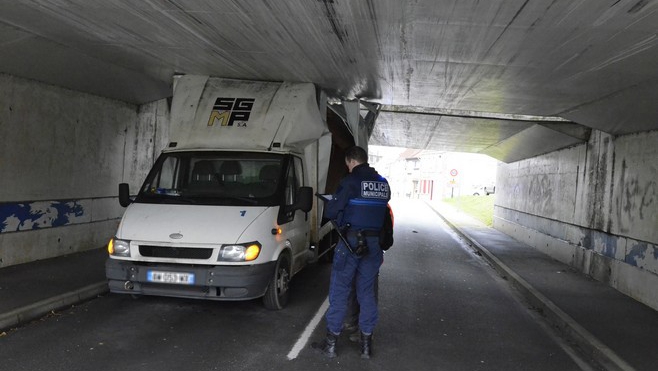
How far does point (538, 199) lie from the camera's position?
46.2 feet

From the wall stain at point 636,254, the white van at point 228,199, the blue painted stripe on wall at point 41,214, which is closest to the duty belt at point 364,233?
the white van at point 228,199

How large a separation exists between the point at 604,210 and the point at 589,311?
10.7ft

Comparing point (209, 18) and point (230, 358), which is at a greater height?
point (209, 18)

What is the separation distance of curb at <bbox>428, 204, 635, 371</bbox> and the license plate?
15.2 feet

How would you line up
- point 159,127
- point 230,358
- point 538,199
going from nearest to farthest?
point 230,358 < point 159,127 < point 538,199

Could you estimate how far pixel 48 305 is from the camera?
19.1ft

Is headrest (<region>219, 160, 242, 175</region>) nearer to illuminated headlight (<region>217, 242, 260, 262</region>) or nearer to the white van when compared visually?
the white van

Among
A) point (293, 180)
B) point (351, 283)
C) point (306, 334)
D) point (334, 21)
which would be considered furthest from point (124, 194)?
point (334, 21)

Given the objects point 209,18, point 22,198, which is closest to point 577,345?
point 209,18

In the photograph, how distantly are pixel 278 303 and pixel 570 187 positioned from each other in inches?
339

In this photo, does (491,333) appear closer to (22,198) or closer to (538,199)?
(22,198)

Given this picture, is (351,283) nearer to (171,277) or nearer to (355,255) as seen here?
(355,255)

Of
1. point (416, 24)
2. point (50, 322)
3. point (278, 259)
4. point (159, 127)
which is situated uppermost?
point (416, 24)

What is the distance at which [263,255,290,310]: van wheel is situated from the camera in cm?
597
